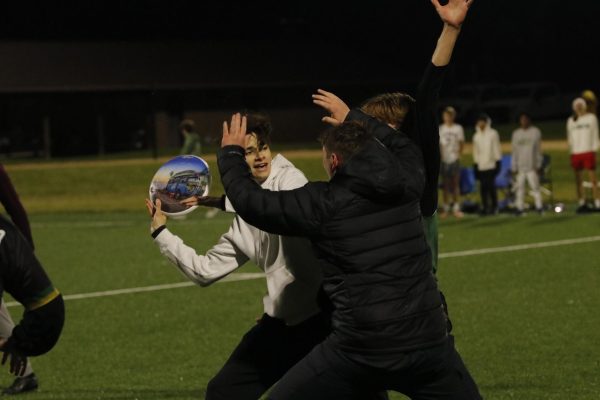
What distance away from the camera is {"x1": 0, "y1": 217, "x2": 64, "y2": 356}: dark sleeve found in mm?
5559

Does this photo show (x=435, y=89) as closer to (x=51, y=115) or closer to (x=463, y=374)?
(x=463, y=374)

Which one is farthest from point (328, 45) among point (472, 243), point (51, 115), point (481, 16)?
point (472, 243)

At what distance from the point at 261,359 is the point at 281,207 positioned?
1.42 metres

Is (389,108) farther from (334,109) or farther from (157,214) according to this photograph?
(157,214)

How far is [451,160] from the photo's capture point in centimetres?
2631

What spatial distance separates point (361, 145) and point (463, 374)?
3.50ft

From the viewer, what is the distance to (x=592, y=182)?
82.2ft

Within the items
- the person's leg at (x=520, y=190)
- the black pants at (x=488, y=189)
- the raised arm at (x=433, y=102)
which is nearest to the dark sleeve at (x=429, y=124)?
the raised arm at (x=433, y=102)

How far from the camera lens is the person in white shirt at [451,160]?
2602cm

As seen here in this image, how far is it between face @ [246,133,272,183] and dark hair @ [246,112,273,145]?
20 mm

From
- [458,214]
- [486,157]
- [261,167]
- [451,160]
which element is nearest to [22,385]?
[261,167]

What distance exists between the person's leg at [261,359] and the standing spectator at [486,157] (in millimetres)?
18903

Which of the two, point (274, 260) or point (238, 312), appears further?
point (238, 312)

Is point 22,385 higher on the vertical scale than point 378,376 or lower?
lower
